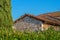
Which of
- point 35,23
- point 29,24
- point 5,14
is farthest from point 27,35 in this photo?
point 29,24

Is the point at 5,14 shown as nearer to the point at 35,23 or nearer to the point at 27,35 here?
the point at 27,35

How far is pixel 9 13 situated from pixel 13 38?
21.7 ft

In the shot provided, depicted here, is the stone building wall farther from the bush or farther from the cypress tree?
the bush

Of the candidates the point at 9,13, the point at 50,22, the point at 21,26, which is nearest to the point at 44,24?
the point at 50,22

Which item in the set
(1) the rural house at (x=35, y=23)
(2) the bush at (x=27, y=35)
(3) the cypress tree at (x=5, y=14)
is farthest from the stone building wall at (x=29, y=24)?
(2) the bush at (x=27, y=35)

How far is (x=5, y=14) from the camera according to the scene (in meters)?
13.5

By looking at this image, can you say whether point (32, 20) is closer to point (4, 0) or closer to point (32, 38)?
point (4, 0)

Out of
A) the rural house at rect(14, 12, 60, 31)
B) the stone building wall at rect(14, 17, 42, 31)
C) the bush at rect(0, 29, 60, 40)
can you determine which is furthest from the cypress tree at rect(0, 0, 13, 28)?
the stone building wall at rect(14, 17, 42, 31)

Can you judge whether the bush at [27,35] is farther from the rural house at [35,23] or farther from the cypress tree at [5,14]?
the rural house at [35,23]

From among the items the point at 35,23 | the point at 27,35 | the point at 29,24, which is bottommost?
the point at 27,35

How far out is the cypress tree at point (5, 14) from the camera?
43.2 feet

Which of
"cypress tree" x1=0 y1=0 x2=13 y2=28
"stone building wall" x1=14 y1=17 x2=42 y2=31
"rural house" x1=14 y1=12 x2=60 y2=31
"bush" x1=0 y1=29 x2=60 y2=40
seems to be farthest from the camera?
"stone building wall" x1=14 y1=17 x2=42 y2=31

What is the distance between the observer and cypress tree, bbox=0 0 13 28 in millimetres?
13156

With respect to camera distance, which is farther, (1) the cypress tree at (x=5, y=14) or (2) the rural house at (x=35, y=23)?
(2) the rural house at (x=35, y=23)
